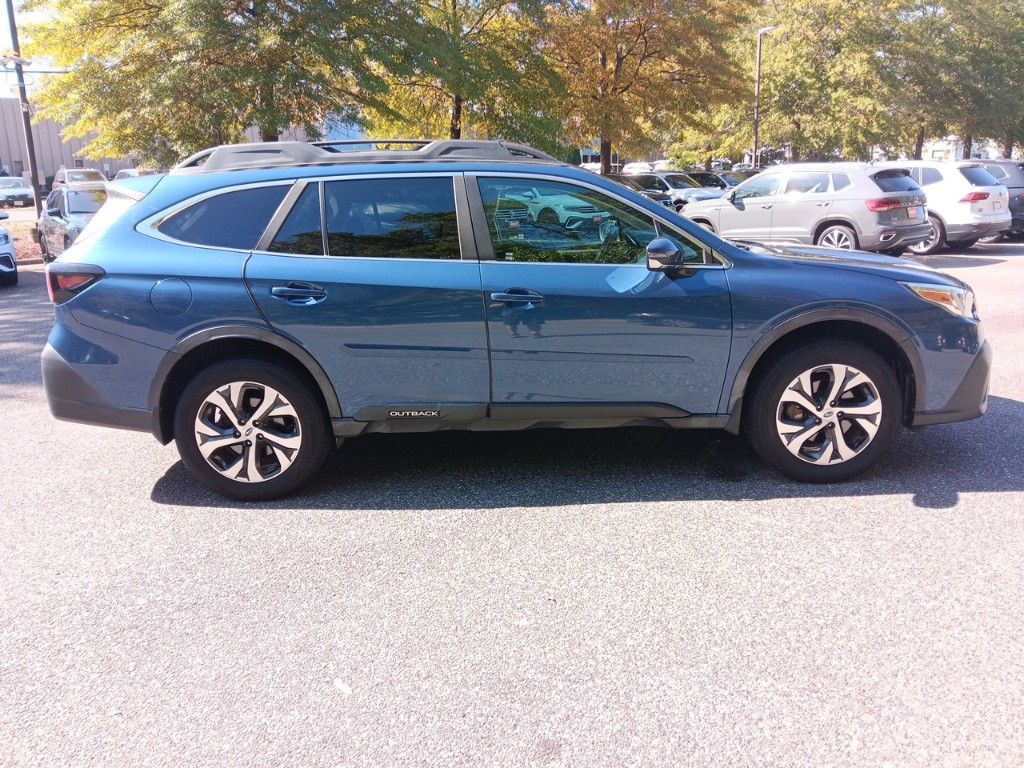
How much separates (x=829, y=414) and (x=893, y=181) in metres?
10.6

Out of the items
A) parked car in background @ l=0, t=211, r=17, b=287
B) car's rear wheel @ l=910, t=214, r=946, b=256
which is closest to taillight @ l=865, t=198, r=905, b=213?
car's rear wheel @ l=910, t=214, r=946, b=256

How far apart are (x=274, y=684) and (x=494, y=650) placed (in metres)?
0.76

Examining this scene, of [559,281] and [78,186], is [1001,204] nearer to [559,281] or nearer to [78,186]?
[559,281]

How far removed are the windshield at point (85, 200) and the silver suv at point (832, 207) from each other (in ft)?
34.2

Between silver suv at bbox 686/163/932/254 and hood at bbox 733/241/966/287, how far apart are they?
318 inches

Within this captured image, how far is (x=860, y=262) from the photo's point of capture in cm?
464

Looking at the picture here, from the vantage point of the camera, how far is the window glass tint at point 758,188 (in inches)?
564

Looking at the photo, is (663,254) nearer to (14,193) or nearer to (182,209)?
(182,209)

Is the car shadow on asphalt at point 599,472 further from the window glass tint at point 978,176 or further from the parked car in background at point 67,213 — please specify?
the window glass tint at point 978,176

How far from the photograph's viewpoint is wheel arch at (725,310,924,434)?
170 inches

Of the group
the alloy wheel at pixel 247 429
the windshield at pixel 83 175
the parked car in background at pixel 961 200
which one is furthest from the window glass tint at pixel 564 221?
the windshield at pixel 83 175

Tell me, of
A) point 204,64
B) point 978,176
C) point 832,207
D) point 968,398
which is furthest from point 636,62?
point 968,398

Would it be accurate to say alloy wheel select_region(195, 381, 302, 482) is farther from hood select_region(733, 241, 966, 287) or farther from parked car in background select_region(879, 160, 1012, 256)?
parked car in background select_region(879, 160, 1012, 256)

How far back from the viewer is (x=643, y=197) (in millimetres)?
4480
